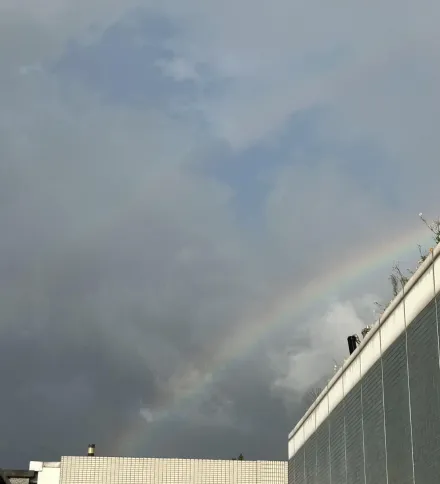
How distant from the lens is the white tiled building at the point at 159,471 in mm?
49438

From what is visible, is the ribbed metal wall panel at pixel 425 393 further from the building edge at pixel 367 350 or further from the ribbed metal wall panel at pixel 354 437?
the ribbed metal wall panel at pixel 354 437

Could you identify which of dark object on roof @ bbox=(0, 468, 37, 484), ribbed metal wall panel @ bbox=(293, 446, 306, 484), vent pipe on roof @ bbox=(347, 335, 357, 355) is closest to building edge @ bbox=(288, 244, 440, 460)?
ribbed metal wall panel @ bbox=(293, 446, 306, 484)

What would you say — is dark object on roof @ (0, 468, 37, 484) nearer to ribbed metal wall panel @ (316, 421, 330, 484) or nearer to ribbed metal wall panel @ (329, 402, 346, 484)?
ribbed metal wall panel @ (316, 421, 330, 484)

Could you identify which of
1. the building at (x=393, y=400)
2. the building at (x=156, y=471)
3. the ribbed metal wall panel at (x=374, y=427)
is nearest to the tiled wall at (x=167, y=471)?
the building at (x=156, y=471)

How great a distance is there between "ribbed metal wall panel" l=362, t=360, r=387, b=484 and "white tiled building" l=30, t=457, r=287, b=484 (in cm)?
2276

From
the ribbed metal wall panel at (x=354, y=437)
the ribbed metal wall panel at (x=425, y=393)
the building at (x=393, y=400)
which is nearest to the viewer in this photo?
the ribbed metal wall panel at (x=425, y=393)

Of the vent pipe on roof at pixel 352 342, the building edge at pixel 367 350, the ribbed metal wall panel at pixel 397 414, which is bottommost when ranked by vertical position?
the ribbed metal wall panel at pixel 397 414

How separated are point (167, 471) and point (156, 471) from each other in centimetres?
66

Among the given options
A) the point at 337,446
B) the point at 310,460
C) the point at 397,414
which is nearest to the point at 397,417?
the point at 397,414

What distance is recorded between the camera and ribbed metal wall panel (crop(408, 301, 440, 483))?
824 inches

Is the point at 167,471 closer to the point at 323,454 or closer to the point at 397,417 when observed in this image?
the point at 323,454

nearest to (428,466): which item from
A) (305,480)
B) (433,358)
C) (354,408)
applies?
(433,358)

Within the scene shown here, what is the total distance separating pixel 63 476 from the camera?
4922 centimetres

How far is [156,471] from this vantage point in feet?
164
